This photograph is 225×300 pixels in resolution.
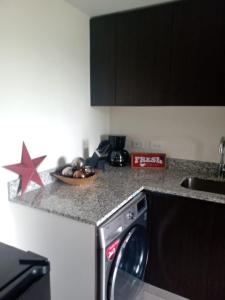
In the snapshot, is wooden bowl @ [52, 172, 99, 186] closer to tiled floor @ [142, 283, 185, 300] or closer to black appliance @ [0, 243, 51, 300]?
black appliance @ [0, 243, 51, 300]

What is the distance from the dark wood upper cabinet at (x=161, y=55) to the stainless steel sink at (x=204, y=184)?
2.08 feet

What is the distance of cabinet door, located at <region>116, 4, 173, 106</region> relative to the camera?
1716 mm

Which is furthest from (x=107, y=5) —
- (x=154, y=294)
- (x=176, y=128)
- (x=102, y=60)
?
(x=154, y=294)

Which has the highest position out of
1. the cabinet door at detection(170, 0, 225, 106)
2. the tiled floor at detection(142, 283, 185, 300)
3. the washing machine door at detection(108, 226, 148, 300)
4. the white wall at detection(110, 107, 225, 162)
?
the cabinet door at detection(170, 0, 225, 106)

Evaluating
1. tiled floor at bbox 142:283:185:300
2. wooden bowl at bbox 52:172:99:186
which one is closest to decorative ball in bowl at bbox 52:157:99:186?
wooden bowl at bbox 52:172:99:186

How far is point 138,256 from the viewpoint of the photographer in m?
1.59

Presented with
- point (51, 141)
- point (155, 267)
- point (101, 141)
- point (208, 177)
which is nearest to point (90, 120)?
point (101, 141)

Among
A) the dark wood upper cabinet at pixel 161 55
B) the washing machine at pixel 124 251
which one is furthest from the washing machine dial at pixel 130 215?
the dark wood upper cabinet at pixel 161 55

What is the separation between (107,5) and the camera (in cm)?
171

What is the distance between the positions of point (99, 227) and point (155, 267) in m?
A: 0.84

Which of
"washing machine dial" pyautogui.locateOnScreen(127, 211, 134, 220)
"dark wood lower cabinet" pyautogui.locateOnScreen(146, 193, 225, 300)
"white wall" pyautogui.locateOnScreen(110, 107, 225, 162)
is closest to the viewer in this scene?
"washing machine dial" pyautogui.locateOnScreen(127, 211, 134, 220)

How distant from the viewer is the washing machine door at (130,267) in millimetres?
1258

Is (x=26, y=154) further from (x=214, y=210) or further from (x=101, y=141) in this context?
(x=214, y=210)

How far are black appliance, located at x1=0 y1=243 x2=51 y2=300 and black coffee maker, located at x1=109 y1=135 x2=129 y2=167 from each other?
143cm
